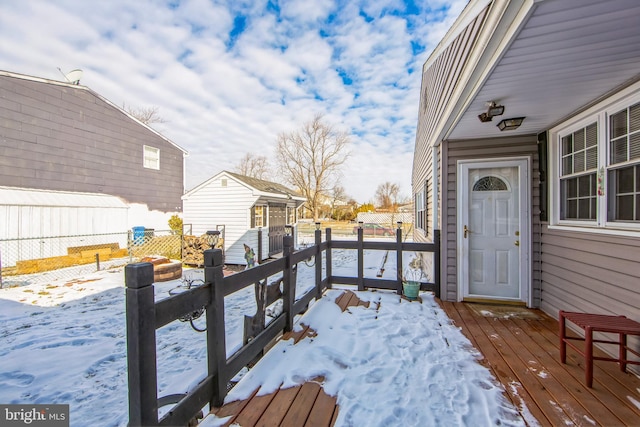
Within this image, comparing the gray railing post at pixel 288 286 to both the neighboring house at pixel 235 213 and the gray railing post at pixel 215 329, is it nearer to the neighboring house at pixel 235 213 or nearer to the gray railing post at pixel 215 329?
the gray railing post at pixel 215 329

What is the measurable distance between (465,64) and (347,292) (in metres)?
3.42

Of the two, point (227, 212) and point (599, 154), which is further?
point (227, 212)

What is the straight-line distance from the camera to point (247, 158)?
29.4 meters

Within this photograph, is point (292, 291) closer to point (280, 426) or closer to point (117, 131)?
point (280, 426)

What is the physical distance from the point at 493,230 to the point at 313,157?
2269 centimetres

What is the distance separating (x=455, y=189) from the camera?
3994 mm

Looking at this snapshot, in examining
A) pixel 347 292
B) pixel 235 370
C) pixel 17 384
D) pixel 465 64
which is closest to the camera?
pixel 235 370

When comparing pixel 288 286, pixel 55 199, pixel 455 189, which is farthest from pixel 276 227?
pixel 288 286

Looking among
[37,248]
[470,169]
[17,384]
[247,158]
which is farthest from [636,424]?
[247,158]

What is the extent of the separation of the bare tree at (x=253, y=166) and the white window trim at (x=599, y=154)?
2716cm

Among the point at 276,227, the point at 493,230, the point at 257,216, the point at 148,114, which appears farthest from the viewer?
the point at 148,114

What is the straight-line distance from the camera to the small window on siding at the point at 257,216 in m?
9.44

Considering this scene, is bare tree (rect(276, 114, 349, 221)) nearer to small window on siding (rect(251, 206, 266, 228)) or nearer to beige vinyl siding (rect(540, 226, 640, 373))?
small window on siding (rect(251, 206, 266, 228))

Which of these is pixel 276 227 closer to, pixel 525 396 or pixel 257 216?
pixel 257 216
